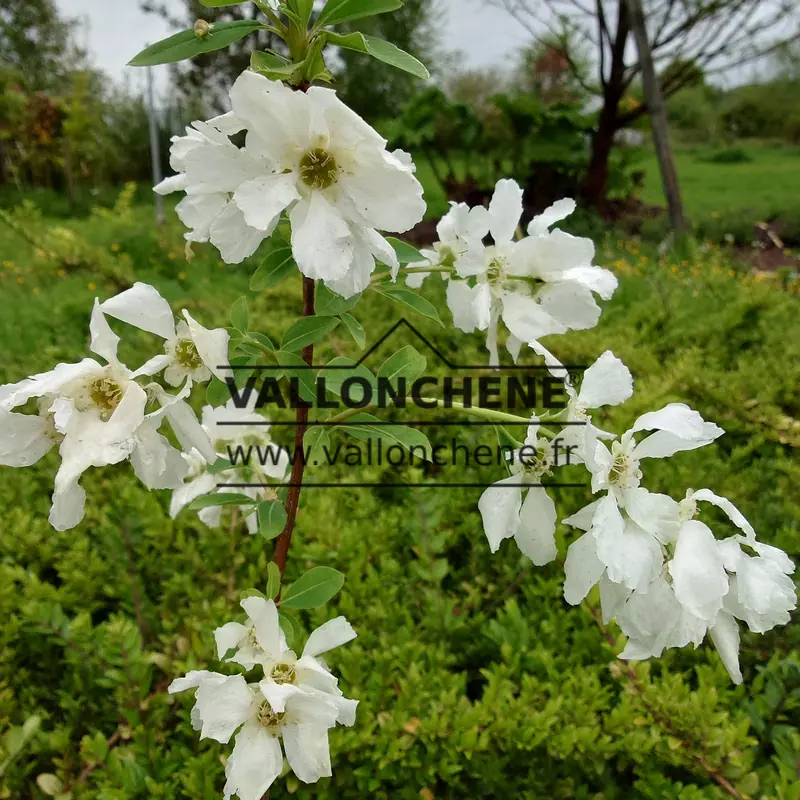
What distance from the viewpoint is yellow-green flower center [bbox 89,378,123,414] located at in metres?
0.60

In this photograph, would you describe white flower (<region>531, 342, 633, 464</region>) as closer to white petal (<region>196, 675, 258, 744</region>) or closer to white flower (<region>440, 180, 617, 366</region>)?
white flower (<region>440, 180, 617, 366</region>)

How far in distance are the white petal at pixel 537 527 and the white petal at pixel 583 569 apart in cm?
6

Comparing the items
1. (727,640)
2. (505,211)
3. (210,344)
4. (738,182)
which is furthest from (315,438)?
(738,182)

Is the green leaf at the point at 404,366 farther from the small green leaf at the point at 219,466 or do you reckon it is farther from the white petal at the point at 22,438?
the white petal at the point at 22,438

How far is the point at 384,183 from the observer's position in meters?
0.60

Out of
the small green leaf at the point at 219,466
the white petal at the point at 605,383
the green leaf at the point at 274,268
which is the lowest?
the small green leaf at the point at 219,466

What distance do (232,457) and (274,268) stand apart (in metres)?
0.40

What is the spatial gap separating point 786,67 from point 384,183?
13.5 metres

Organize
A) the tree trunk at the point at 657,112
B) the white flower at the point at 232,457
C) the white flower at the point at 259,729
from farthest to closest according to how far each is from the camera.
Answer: the tree trunk at the point at 657,112 < the white flower at the point at 232,457 < the white flower at the point at 259,729

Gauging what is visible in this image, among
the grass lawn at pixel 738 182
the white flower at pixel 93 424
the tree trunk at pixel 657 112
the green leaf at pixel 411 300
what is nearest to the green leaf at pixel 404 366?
the green leaf at pixel 411 300

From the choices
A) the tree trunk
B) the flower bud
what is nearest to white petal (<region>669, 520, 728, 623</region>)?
the flower bud

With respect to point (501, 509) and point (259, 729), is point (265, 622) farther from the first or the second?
point (501, 509)

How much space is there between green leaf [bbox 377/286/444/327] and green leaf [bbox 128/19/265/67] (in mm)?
318

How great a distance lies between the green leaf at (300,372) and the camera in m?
0.72
